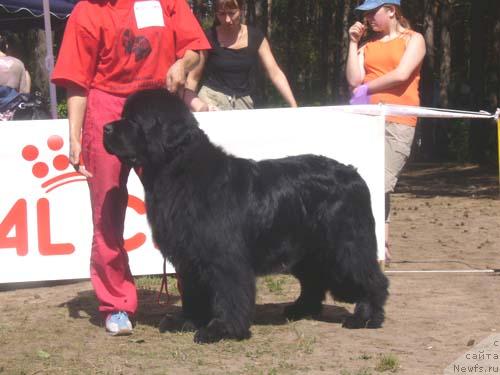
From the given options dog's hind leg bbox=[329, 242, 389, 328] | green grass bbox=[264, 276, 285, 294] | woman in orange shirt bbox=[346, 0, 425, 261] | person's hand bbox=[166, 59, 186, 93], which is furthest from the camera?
woman in orange shirt bbox=[346, 0, 425, 261]

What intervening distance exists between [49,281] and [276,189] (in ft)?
9.59

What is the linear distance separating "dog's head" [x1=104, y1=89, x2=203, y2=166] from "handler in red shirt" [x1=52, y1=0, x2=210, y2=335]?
396 mm

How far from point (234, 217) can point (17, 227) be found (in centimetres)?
257

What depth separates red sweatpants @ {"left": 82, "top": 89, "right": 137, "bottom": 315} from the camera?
5.78 meters

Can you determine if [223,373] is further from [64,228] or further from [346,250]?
[64,228]

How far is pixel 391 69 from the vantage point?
25.2 ft

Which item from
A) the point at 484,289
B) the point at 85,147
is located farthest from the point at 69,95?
the point at 484,289

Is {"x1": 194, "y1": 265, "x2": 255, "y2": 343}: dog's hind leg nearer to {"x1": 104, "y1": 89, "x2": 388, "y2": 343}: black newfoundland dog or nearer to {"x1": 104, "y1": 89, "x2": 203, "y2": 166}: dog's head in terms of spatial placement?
{"x1": 104, "y1": 89, "x2": 388, "y2": 343}: black newfoundland dog

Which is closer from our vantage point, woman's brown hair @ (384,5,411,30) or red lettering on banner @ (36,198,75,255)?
red lettering on banner @ (36,198,75,255)

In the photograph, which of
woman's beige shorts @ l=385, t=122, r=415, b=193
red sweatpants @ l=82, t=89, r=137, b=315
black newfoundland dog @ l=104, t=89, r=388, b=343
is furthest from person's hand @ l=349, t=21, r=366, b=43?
red sweatpants @ l=82, t=89, r=137, b=315

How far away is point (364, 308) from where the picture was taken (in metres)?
5.94

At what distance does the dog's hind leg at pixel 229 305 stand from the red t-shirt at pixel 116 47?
4.02 feet

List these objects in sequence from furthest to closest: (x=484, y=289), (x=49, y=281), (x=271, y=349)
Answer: (x=49, y=281)
(x=484, y=289)
(x=271, y=349)

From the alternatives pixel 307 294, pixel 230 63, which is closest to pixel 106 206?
pixel 307 294
